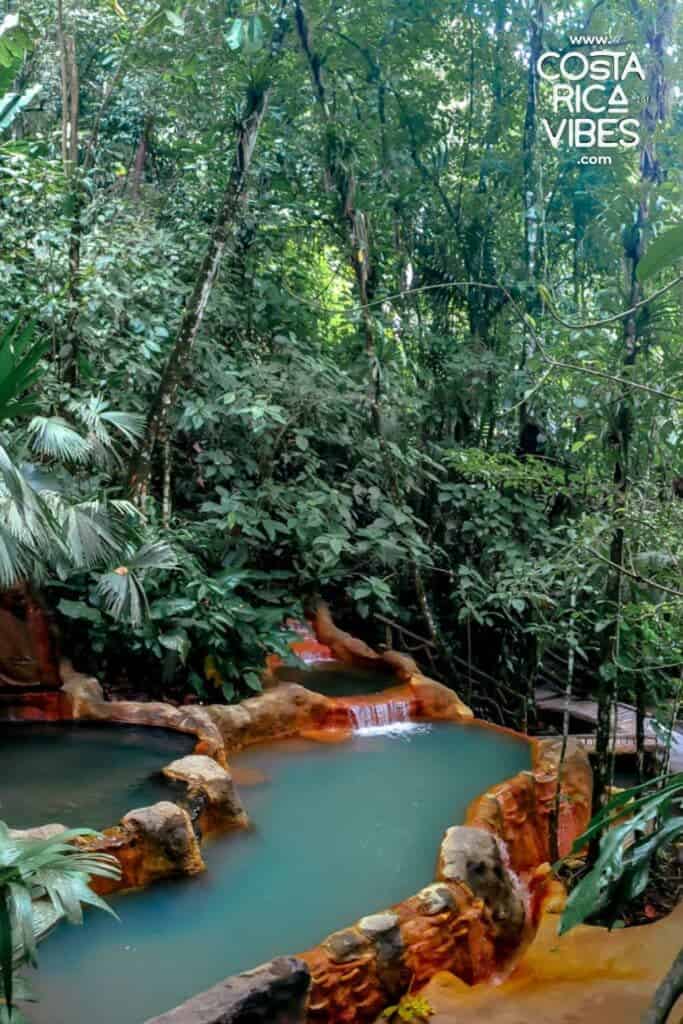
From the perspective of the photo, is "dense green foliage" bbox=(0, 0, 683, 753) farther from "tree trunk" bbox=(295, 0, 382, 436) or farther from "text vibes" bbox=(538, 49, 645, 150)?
"text vibes" bbox=(538, 49, 645, 150)

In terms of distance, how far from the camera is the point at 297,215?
9.05 m

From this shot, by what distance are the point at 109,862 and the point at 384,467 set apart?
5.28 meters

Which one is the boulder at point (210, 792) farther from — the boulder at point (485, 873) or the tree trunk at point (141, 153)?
the tree trunk at point (141, 153)

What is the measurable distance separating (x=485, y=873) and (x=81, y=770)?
2282 mm

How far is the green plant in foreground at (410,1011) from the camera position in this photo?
3.66m

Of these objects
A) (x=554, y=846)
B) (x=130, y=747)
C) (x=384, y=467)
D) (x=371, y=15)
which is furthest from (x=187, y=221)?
(x=554, y=846)

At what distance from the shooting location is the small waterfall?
661cm

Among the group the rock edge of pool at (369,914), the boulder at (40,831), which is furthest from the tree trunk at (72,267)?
the boulder at (40,831)

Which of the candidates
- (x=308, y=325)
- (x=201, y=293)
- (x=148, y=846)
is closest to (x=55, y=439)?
(x=201, y=293)

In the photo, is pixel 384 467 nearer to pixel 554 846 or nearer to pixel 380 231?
pixel 380 231

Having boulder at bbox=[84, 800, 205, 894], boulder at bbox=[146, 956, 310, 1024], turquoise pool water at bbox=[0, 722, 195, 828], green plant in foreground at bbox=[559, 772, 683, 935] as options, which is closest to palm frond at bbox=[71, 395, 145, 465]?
turquoise pool water at bbox=[0, 722, 195, 828]

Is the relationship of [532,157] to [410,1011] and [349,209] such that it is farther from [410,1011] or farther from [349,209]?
[410,1011]

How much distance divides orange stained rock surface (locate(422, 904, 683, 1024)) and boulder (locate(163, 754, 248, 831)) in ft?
4.51

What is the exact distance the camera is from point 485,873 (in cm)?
447
